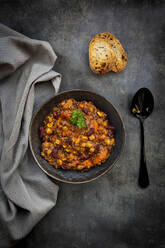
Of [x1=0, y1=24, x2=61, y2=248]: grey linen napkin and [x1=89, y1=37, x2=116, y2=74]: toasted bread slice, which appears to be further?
[x1=89, y1=37, x2=116, y2=74]: toasted bread slice

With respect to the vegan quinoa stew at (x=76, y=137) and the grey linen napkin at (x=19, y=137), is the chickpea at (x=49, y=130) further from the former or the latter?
the grey linen napkin at (x=19, y=137)

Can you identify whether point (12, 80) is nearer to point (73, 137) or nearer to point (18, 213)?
point (73, 137)

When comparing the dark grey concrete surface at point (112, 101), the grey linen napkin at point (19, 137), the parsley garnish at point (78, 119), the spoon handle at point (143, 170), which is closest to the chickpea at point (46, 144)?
the grey linen napkin at point (19, 137)

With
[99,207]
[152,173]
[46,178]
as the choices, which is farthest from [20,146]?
[152,173]

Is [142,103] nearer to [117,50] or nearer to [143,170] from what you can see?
[117,50]

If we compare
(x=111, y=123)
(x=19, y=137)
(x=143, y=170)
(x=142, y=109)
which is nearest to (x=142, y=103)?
(x=142, y=109)

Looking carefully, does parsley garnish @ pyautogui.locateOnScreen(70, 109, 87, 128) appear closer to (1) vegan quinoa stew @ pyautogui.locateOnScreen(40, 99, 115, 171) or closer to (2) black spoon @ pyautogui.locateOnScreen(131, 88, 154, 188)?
(1) vegan quinoa stew @ pyautogui.locateOnScreen(40, 99, 115, 171)

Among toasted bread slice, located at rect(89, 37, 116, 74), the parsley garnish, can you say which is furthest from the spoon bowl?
the parsley garnish
